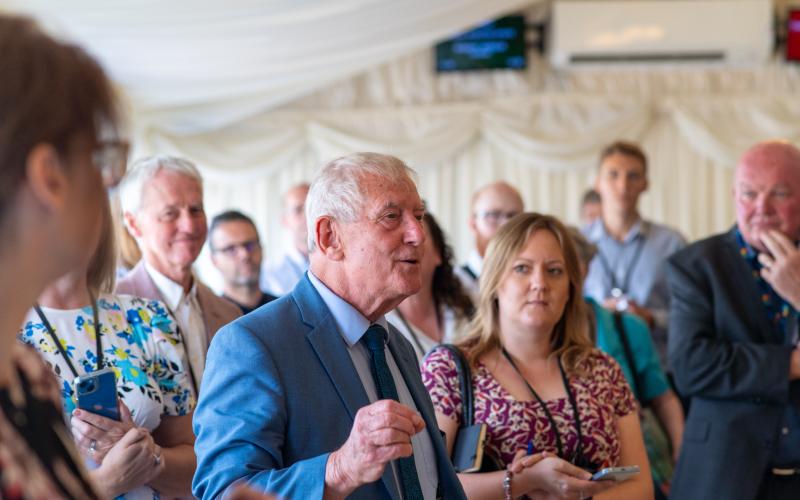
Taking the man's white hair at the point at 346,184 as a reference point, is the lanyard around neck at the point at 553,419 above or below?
below

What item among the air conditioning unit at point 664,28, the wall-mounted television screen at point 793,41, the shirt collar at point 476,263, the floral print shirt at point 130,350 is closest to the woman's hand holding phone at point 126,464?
the floral print shirt at point 130,350

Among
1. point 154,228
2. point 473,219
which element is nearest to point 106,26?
point 473,219

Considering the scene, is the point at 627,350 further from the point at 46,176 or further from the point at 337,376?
the point at 46,176

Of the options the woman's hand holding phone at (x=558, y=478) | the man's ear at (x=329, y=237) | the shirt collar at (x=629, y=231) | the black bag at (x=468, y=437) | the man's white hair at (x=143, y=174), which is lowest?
the woman's hand holding phone at (x=558, y=478)

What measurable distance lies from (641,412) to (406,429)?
2.63 metres

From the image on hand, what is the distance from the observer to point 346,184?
245cm

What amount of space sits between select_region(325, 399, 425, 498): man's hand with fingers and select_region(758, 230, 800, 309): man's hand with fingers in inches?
79.9

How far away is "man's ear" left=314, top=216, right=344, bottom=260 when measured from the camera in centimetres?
246

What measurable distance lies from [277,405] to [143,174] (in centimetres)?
166

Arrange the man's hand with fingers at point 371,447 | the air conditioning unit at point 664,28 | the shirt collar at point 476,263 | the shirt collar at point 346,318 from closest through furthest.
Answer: the man's hand with fingers at point 371,447 < the shirt collar at point 346,318 < the shirt collar at point 476,263 < the air conditioning unit at point 664,28

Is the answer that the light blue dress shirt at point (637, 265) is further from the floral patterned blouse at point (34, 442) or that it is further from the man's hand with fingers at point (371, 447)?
the floral patterned blouse at point (34, 442)

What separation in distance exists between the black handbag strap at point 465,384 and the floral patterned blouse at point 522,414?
1 centimetres

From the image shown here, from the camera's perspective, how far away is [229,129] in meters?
9.35

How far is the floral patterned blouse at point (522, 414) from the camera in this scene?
3133mm
